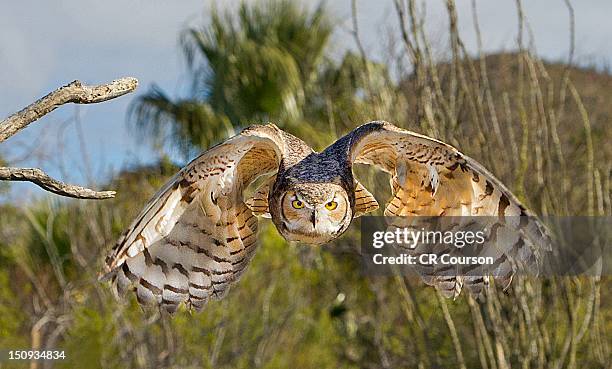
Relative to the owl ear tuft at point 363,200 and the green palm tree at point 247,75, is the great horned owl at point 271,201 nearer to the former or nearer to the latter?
the owl ear tuft at point 363,200

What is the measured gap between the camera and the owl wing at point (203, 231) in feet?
8.08

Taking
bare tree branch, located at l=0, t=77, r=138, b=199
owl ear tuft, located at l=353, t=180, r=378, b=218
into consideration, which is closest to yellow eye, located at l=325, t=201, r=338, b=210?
owl ear tuft, located at l=353, t=180, r=378, b=218

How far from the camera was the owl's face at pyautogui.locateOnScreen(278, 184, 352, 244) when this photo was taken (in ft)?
7.56

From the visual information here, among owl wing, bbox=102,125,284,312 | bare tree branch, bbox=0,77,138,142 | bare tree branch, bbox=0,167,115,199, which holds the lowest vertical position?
owl wing, bbox=102,125,284,312

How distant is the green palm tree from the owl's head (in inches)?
236

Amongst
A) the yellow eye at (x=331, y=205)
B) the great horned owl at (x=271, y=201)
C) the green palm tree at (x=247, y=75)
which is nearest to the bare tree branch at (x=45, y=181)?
the great horned owl at (x=271, y=201)

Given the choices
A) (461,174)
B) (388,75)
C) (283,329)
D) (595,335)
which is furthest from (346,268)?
(461,174)

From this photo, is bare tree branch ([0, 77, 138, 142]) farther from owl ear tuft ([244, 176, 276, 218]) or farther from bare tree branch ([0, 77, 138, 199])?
owl ear tuft ([244, 176, 276, 218])

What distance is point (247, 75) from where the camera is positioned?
29.6ft

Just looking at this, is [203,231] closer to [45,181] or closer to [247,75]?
[45,181]

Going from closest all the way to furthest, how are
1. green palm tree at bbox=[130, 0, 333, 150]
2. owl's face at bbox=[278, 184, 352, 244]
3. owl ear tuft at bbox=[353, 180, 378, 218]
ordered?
owl's face at bbox=[278, 184, 352, 244]
owl ear tuft at bbox=[353, 180, 378, 218]
green palm tree at bbox=[130, 0, 333, 150]

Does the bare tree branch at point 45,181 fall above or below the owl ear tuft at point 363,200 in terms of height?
above

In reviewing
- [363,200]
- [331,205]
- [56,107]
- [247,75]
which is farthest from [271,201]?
[247,75]

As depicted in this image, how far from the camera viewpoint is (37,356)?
19.9ft
